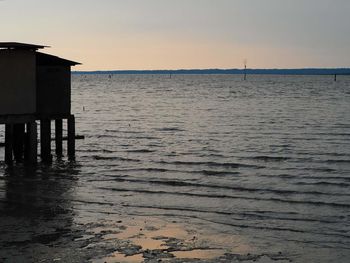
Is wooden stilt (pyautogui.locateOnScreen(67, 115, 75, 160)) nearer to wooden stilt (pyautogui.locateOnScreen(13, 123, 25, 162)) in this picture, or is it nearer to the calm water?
the calm water

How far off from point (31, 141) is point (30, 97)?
66.2 inches

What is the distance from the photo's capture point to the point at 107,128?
125ft

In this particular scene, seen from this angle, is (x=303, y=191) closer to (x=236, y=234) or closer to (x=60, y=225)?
(x=236, y=234)

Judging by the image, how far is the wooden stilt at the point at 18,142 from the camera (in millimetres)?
23156

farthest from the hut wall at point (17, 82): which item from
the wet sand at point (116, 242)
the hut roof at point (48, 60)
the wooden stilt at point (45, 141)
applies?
the wet sand at point (116, 242)

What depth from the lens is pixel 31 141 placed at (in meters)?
21.5

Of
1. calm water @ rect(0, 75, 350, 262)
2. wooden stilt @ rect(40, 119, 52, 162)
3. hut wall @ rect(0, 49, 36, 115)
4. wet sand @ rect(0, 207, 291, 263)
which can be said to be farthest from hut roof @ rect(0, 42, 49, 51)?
wet sand @ rect(0, 207, 291, 263)

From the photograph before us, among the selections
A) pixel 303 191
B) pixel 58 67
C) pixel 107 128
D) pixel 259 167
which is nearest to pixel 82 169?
pixel 58 67

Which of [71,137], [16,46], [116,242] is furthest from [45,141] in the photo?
[116,242]

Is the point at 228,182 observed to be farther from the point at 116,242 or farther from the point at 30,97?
the point at 116,242

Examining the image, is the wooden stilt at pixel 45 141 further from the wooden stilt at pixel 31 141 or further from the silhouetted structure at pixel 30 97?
the wooden stilt at pixel 31 141

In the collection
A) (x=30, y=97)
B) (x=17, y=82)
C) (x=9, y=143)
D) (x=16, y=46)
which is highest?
(x=16, y=46)

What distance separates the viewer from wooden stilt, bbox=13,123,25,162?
2316 cm

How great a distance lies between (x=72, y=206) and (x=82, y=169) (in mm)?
6647
